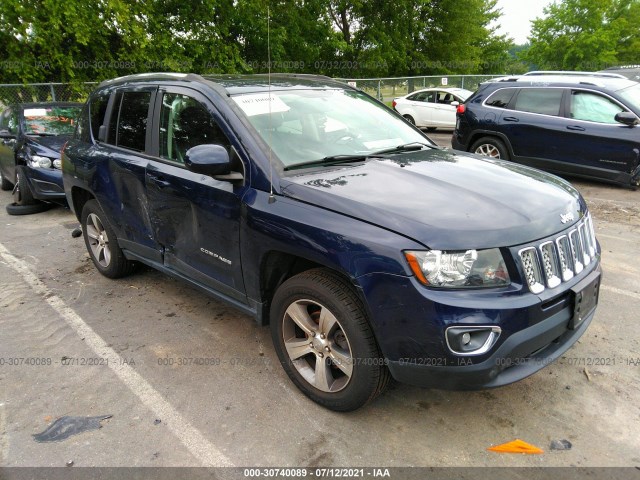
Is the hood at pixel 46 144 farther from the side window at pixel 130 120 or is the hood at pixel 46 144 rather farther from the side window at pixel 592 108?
the side window at pixel 592 108

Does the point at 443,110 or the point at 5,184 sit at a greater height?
the point at 443,110

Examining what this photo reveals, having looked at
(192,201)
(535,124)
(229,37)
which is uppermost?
(229,37)

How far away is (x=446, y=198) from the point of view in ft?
8.84

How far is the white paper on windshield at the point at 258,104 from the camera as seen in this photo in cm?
327

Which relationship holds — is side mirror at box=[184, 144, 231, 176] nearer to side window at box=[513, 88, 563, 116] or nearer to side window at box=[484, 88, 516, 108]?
side window at box=[513, 88, 563, 116]

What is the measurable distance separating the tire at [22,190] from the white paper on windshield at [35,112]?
1.08 metres

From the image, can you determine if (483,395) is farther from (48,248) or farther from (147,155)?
(48,248)

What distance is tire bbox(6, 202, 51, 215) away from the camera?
314 inches

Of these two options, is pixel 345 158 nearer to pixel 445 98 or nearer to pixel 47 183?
pixel 47 183

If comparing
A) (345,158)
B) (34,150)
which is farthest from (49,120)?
(345,158)

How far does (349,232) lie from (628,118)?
685 centimetres

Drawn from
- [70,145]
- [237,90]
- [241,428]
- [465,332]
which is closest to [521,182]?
[465,332]

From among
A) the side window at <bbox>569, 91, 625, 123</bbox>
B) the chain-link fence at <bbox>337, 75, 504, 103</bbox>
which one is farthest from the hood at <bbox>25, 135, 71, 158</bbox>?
the chain-link fence at <bbox>337, 75, 504, 103</bbox>

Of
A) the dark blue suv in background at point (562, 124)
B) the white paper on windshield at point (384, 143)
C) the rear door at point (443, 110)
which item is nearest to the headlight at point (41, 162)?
the white paper on windshield at point (384, 143)
